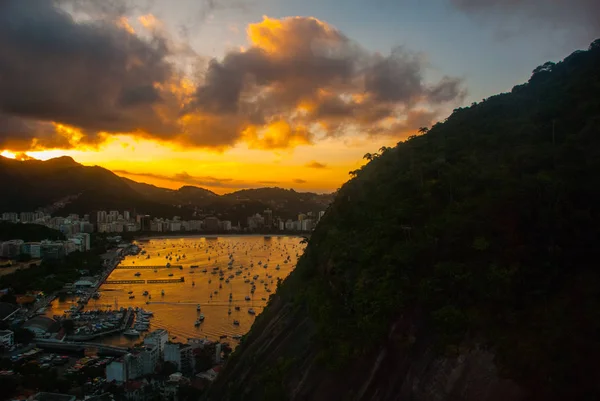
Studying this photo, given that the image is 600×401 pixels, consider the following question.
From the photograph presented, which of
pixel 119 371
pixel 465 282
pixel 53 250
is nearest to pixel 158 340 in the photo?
pixel 119 371

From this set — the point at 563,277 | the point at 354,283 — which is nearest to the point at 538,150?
the point at 563,277

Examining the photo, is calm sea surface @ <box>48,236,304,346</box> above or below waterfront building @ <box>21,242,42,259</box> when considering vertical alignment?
below

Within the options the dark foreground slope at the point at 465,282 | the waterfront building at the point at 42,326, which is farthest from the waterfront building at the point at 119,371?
the dark foreground slope at the point at 465,282

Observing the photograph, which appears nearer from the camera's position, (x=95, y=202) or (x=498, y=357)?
(x=498, y=357)

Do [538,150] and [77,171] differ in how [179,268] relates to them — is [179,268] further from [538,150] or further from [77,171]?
[77,171]

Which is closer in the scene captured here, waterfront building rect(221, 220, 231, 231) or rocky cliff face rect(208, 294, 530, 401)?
rocky cliff face rect(208, 294, 530, 401)

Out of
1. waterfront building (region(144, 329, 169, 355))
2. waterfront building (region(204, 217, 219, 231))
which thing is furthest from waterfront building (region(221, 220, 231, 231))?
waterfront building (region(144, 329, 169, 355))

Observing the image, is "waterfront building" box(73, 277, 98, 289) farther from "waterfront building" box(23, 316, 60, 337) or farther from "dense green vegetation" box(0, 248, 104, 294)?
"waterfront building" box(23, 316, 60, 337)

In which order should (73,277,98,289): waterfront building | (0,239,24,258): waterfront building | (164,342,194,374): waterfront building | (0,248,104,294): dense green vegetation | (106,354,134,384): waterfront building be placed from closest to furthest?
(106,354,134,384): waterfront building, (164,342,194,374): waterfront building, (0,248,104,294): dense green vegetation, (73,277,98,289): waterfront building, (0,239,24,258): waterfront building
